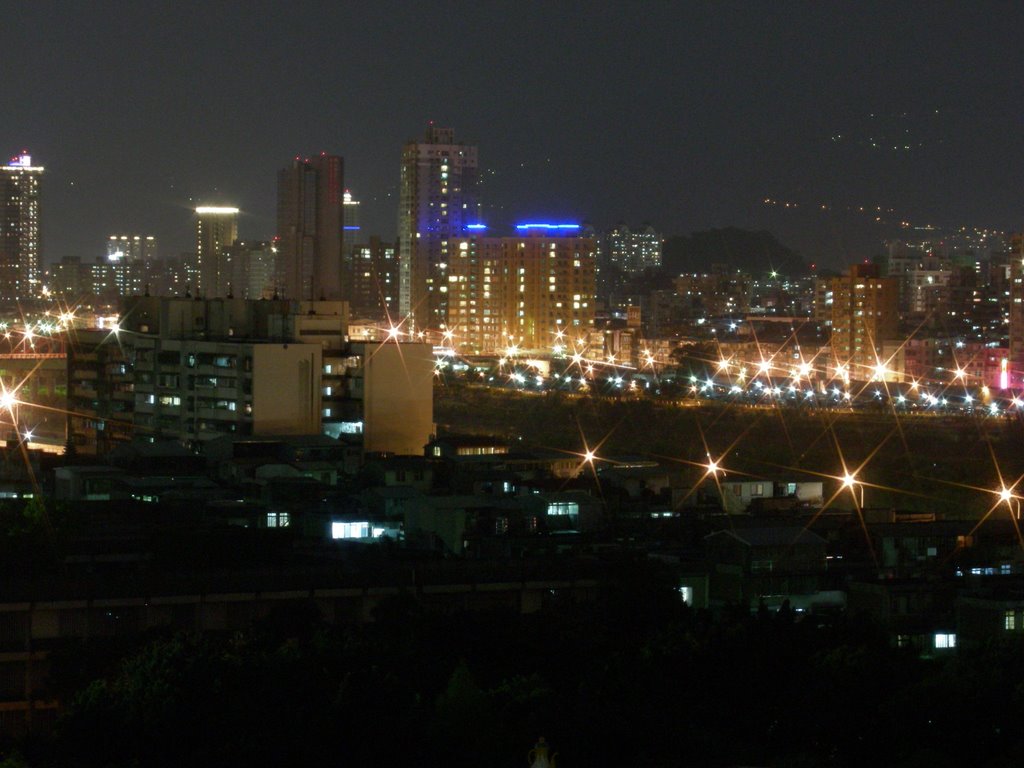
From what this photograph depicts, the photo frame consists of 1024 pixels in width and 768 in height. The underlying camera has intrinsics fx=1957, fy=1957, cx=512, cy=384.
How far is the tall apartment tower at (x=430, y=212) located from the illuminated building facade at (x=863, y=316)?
23.7 ft

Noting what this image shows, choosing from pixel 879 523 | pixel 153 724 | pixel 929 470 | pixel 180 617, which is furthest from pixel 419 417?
pixel 153 724

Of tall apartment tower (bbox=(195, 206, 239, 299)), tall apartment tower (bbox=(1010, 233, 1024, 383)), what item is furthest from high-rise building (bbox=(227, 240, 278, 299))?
tall apartment tower (bbox=(1010, 233, 1024, 383))

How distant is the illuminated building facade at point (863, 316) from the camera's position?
24.3m

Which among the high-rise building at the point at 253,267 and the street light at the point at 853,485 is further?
the high-rise building at the point at 253,267

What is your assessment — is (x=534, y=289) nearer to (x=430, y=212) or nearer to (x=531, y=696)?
(x=430, y=212)

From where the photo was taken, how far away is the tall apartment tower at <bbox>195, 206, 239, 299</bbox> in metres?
36.0

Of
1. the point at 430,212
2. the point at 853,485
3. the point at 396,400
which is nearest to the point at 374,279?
the point at 430,212

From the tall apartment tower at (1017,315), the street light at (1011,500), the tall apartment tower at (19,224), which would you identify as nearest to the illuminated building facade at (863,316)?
the tall apartment tower at (1017,315)

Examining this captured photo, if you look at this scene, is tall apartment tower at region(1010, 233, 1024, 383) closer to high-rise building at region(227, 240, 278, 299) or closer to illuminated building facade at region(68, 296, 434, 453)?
illuminated building facade at region(68, 296, 434, 453)

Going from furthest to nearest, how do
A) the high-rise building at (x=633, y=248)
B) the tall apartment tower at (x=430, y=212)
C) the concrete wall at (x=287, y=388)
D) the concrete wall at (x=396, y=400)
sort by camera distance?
the high-rise building at (x=633, y=248), the tall apartment tower at (x=430, y=212), the concrete wall at (x=396, y=400), the concrete wall at (x=287, y=388)

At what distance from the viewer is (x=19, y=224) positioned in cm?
3594

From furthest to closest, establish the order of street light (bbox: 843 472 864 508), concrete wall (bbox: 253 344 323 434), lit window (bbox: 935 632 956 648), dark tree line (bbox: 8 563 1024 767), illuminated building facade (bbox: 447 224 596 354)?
illuminated building facade (bbox: 447 224 596 354)
concrete wall (bbox: 253 344 323 434)
street light (bbox: 843 472 864 508)
lit window (bbox: 935 632 956 648)
dark tree line (bbox: 8 563 1024 767)

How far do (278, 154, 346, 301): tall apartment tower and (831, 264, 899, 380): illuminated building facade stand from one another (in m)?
10.3

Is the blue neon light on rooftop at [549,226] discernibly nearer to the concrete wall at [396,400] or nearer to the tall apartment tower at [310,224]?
the tall apartment tower at [310,224]
